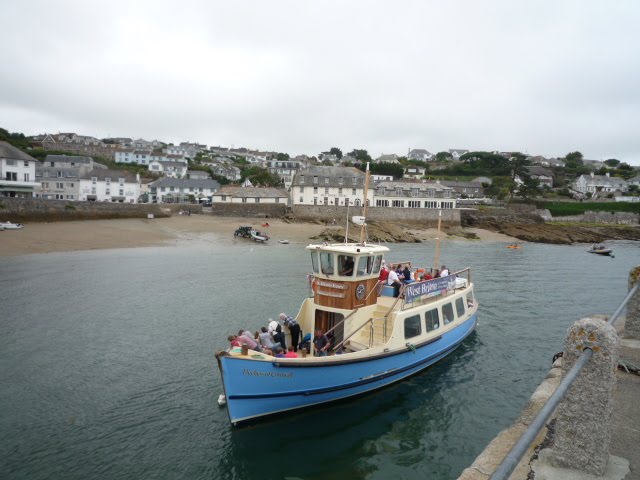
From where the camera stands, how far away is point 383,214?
83.0 metres

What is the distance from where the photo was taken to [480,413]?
14.6 m

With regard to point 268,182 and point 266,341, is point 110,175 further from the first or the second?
point 266,341

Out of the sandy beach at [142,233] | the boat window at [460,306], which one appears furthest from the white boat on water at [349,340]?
the sandy beach at [142,233]

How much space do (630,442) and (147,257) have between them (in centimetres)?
4306

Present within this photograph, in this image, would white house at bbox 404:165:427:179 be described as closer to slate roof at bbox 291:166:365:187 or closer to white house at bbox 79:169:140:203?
slate roof at bbox 291:166:365:187

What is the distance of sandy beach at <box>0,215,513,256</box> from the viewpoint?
46781mm

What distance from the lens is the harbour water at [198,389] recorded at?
11.9 meters

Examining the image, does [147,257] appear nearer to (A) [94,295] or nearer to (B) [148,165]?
(A) [94,295]

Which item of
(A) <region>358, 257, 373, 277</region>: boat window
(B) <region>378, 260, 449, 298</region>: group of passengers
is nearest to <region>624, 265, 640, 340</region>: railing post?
(A) <region>358, 257, 373, 277</region>: boat window

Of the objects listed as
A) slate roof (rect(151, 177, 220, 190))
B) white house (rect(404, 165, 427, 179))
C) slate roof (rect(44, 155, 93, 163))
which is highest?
white house (rect(404, 165, 427, 179))

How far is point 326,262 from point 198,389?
6716 mm

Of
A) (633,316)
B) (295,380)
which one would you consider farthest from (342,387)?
(633,316)

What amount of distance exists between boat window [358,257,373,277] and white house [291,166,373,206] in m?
66.3

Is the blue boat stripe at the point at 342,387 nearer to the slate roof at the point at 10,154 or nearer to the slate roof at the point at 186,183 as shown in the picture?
the slate roof at the point at 10,154
